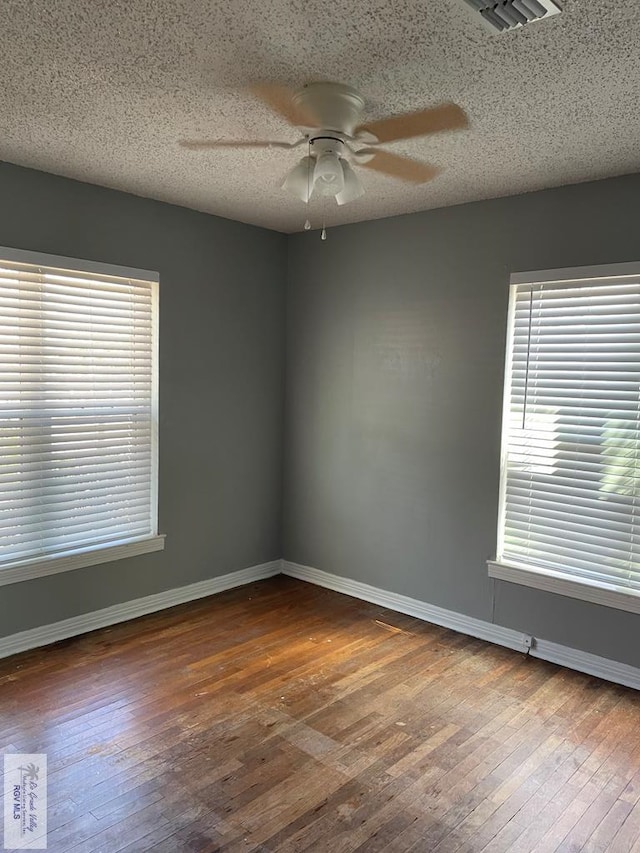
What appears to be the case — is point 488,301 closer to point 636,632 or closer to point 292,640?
point 636,632

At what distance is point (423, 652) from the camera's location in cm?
340

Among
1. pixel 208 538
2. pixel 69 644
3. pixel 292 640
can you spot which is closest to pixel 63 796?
pixel 69 644

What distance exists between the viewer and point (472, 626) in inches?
143

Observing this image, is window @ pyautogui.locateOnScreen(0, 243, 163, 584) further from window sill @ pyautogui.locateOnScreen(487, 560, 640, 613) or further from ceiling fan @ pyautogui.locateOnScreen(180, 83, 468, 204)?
window sill @ pyautogui.locateOnScreen(487, 560, 640, 613)

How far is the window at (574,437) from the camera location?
3055 mm

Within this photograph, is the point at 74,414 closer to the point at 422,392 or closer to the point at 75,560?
the point at 75,560

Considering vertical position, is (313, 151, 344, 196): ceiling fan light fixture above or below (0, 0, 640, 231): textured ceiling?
below

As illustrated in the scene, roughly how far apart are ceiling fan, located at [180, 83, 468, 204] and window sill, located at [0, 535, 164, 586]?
7.46 feet

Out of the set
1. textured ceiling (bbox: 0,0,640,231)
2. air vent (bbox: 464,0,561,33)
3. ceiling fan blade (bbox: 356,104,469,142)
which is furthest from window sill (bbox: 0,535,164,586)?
air vent (bbox: 464,0,561,33)

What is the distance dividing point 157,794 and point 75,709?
2.42 ft

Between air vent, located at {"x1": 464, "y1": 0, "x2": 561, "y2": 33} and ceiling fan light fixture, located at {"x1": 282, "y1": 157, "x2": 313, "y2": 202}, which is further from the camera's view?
ceiling fan light fixture, located at {"x1": 282, "y1": 157, "x2": 313, "y2": 202}

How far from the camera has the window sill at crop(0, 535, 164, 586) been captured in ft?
10.5

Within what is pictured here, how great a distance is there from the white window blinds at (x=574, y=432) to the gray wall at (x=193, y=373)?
72.0 inches

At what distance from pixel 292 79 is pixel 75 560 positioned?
2712 millimetres
